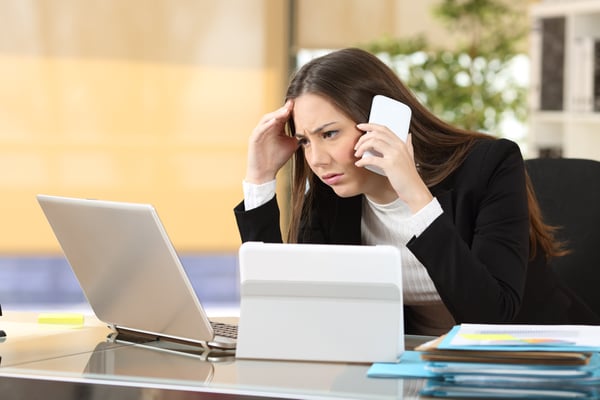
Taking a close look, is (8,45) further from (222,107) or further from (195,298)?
(195,298)

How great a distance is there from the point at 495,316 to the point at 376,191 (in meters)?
0.44

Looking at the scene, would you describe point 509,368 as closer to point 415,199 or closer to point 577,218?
point 415,199

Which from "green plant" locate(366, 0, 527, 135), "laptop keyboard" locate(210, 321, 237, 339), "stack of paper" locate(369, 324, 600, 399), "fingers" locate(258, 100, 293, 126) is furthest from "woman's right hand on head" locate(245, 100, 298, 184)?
"green plant" locate(366, 0, 527, 135)

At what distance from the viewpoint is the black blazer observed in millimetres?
1799

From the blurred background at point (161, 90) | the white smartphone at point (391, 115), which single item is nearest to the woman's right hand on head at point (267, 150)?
the white smartphone at point (391, 115)

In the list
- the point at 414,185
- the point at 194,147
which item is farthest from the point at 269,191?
the point at 194,147

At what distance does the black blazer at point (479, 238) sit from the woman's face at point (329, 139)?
192mm

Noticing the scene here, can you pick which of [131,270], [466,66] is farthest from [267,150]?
[466,66]

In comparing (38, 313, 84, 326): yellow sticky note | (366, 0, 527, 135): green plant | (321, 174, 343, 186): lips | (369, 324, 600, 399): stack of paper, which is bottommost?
(38, 313, 84, 326): yellow sticky note

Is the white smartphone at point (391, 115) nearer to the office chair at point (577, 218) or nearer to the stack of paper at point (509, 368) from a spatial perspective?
the office chair at point (577, 218)

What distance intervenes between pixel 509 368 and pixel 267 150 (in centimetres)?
102

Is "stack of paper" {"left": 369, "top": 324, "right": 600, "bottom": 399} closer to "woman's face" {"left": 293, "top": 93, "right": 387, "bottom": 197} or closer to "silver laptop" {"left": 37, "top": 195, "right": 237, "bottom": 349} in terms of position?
"silver laptop" {"left": 37, "top": 195, "right": 237, "bottom": 349}

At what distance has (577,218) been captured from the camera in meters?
2.30

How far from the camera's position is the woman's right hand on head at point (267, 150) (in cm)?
219
